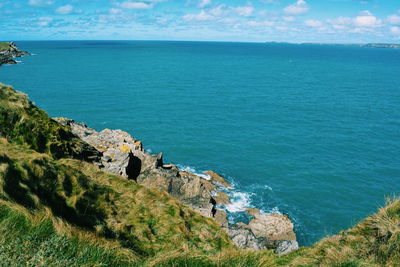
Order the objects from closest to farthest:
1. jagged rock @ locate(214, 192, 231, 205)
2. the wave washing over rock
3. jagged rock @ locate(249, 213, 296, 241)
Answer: the wave washing over rock → jagged rock @ locate(249, 213, 296, 241) → jagged rock @ locate(214, 192, 231, 205)

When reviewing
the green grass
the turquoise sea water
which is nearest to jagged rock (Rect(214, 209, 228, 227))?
the turquoise sea water

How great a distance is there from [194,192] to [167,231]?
2125 cm

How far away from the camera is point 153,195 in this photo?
1800 centimetres

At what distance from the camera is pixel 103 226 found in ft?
38.9

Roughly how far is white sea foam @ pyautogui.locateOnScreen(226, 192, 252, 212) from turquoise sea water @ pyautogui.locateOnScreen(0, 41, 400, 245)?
166 millimetres

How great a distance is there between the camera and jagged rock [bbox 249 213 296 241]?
3478 cm

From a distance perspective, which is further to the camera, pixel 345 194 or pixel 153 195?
pixel 345 194

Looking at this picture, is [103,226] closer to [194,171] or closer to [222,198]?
[222,198]

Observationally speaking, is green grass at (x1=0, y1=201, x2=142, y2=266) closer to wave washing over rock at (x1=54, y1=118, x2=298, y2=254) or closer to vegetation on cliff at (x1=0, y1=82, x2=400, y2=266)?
vegetation on cliff at (x1=0, y1=82, x2=400, y2=266)

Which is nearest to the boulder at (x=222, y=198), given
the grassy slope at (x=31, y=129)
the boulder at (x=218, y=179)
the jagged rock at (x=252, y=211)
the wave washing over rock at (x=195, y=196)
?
the wave washing over rock at (x=195, y=196)

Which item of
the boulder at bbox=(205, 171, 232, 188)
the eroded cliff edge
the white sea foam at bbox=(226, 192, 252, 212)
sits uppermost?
the eroded cliff edge

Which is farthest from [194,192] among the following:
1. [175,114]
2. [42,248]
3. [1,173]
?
[175,114]

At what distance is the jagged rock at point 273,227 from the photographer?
34781mm

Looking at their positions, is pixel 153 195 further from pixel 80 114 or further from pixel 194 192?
pixel 80 114
